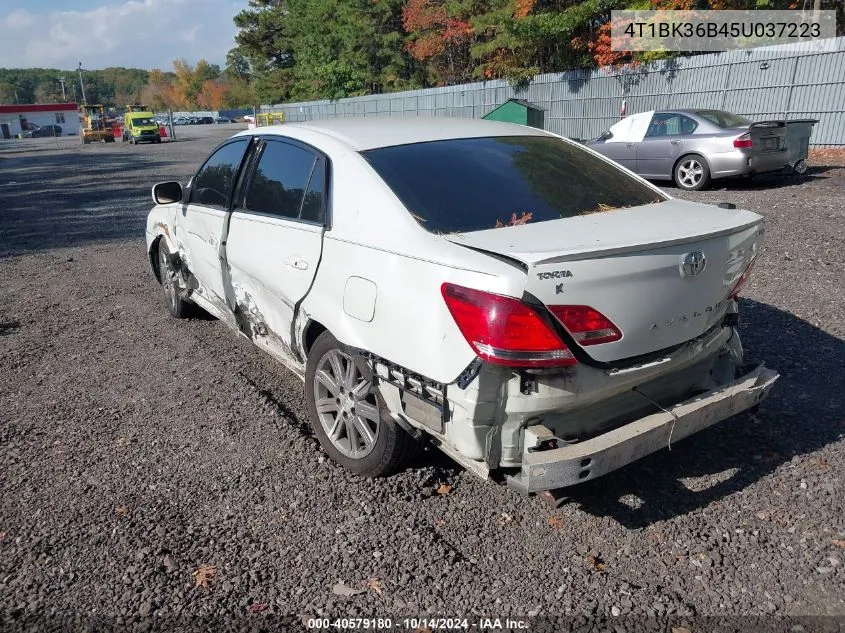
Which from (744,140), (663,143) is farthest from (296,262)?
(663,143)

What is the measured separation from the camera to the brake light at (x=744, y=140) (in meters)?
11.6

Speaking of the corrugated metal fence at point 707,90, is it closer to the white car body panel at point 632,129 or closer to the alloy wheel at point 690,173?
the white car body panel at point 632,129

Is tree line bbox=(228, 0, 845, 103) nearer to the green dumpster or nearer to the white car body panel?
the green dumpster

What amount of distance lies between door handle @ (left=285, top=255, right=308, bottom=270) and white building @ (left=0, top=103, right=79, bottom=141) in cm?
10411

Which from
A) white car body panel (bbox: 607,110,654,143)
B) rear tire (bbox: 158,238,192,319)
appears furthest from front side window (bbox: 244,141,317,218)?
white car body panel (bbox: 607,110,654,143)

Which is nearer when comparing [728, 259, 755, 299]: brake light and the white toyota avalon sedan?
the white toyota avalon sedan

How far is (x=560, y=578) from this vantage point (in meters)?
2.69

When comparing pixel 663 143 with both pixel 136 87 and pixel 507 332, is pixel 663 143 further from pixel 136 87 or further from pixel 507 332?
pixel 136 87

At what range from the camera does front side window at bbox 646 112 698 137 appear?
41.2ft

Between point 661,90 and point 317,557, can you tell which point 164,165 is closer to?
point 661,90

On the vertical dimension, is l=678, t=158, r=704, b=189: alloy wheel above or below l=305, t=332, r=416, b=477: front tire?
above

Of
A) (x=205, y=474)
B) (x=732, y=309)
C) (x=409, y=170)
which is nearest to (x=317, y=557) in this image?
(x=205, y=474)

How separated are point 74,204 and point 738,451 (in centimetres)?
1492

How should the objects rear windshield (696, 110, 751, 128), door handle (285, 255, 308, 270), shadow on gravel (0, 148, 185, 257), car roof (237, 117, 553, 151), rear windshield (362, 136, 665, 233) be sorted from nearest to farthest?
rear windshield (362, 136, 665, 233)
door handle (285, 255, 308, 270)
car roof (237, 117, 553, 151)
shadow on gravel (0, 148, 185, 257)
rear windshield (696, 110, 751, 128)
